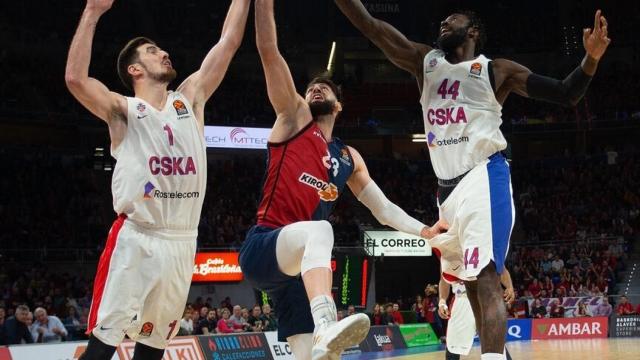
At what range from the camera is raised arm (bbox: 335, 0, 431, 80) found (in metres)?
6.46

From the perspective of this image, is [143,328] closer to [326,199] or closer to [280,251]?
[280,251]

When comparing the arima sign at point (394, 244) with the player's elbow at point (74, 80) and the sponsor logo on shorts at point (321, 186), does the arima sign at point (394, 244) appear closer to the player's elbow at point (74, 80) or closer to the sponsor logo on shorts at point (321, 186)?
the sponsor logo on shorts at point (321, 186)

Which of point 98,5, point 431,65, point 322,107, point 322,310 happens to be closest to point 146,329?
point 322,310

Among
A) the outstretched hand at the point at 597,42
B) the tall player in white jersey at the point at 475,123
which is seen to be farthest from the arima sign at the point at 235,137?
the outstretched hand at the point at 597,42

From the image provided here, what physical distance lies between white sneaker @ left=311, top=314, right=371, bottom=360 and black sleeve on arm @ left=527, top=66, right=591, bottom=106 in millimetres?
2399

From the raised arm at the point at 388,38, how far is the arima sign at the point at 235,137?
26.7 metres

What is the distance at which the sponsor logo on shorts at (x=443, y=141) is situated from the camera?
616 centimetres

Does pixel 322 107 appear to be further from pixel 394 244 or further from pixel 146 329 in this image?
pixel 394 244

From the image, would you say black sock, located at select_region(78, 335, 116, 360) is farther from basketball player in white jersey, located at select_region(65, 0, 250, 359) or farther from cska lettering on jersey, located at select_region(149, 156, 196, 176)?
cska lettering on jersey, located at select_region(149, 156, 196, 176)

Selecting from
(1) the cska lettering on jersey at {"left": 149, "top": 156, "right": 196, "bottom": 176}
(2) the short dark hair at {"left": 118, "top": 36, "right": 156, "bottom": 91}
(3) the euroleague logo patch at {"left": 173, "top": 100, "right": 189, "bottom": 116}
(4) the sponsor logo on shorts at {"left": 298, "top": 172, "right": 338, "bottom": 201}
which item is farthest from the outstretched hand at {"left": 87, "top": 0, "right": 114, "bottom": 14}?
(4) the sponsor logo on shorts at {"left": 298, "top": 172, "right": 338, "bottom": 201}

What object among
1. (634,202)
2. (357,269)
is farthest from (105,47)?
(634,202)

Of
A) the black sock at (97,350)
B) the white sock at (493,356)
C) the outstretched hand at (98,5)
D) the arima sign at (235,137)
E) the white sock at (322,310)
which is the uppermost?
the arima sign at (235,137)

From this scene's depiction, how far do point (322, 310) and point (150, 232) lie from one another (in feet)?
4.31

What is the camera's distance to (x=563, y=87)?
586 cm
